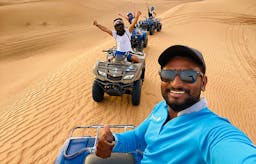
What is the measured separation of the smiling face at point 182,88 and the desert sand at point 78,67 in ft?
10.7

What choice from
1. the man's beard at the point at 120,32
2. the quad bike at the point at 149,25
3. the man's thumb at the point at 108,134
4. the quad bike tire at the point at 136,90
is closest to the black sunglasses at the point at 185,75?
the man's thumb at the point at 108,134

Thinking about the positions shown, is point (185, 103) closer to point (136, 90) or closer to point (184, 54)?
point (184, 54)

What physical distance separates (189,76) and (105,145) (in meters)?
0.89

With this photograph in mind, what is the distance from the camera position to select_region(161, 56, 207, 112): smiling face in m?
2.30

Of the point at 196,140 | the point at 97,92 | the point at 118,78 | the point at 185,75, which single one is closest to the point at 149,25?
the point at 97,92

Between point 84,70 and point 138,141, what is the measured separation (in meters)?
6.84

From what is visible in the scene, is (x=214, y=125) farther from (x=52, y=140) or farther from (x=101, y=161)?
(x=52, y=140)

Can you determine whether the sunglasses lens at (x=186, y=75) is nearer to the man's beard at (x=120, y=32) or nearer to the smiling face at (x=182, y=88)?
the smiling face at (x=182, y=88)

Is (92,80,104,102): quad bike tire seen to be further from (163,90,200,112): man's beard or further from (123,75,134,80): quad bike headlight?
(163,90,200,112): man's beard

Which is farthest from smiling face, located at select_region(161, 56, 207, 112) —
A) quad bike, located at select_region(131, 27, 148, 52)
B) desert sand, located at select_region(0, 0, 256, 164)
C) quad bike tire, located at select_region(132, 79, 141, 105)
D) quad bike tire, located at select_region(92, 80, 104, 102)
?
quad bike, located at select_region(131, 27, 148, 52)

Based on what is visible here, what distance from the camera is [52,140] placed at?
5598mm

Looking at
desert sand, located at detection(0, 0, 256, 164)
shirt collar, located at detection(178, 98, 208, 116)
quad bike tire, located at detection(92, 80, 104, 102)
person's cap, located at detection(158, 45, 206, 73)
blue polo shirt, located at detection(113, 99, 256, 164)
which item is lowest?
desert sand, located at detection(0, 0, 256, 164)

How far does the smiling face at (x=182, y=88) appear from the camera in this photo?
2303mm

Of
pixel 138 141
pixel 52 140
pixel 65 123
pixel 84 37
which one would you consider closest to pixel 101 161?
pixel 138 141
